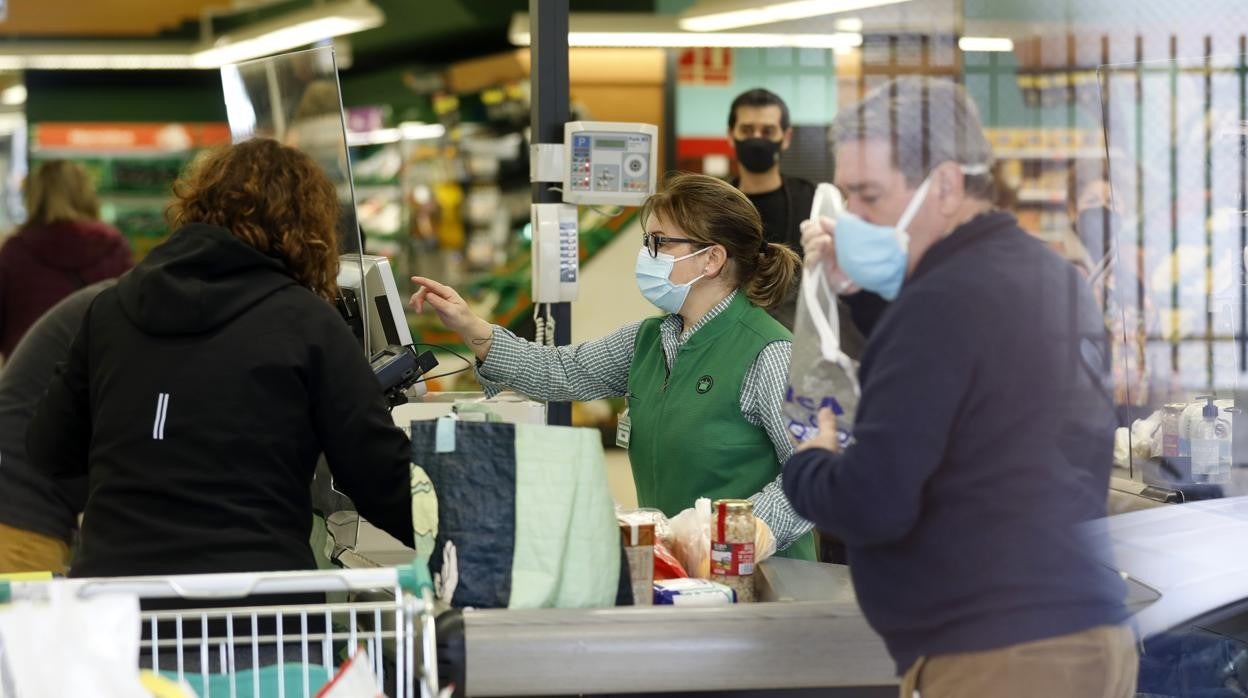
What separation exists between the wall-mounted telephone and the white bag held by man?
207 cm

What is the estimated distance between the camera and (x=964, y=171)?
5.69 feet

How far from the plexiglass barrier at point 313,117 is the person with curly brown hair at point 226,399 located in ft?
1.57

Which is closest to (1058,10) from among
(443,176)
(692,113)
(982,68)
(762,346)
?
(982,68)

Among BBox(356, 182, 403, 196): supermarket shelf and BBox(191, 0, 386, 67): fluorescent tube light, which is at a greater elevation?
BBox(191, 0, 386, 67): fluorescent tube light

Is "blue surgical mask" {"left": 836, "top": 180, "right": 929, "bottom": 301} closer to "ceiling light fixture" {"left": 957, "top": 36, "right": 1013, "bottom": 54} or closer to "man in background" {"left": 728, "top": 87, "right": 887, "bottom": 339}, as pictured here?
"ceiling light fixture" {"left": 957, "top": 36, "right": 1013, "bottom": 54}

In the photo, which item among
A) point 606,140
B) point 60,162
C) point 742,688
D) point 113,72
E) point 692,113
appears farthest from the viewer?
point 113,72

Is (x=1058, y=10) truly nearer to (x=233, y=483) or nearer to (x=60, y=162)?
(x=233, y=483)

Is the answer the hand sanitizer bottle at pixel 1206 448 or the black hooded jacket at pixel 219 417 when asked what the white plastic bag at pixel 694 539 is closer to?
the black hooded jacket at pixel 219 417

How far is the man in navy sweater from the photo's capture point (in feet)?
5.46

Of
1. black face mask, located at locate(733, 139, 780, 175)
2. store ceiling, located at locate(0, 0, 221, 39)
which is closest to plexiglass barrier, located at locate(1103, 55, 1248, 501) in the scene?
black face mask, located at locate(733, 139, 780, 175)

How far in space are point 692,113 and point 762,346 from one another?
569 cm

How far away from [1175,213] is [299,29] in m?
8.70

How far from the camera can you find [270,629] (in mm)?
2340

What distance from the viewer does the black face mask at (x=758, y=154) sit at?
4.95 metres
